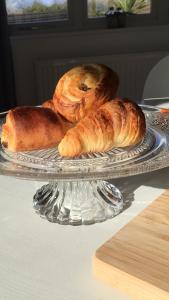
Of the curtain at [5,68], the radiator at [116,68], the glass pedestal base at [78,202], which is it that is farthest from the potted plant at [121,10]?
the glass pedestal base at [78,202]

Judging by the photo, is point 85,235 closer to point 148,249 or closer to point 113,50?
point 148,249

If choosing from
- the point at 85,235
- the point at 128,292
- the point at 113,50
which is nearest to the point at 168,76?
the point at 113,50

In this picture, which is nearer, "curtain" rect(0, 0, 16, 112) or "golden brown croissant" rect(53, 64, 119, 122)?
"golden brown croissant" rect(53, 64, 119, 122)

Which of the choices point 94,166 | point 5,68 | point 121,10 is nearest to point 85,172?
point 94,166

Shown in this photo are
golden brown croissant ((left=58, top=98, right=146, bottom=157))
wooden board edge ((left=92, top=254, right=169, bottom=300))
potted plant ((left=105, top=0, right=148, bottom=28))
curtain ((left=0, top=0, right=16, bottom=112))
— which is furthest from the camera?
potted plant ((left=105, top=0, right=148, bottom=28))

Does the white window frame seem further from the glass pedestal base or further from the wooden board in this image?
the wooden board

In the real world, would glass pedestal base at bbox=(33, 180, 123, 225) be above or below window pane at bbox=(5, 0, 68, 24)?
below

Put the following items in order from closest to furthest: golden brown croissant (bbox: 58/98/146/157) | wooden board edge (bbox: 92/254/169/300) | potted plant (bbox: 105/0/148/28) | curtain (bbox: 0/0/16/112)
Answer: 1. wooden board edge (bbox: 92/254/169/300)
2. golden brown croissant (bbox: 58/98/146/157)
3. curtain (bbox: 0/0/16/112)
4. potted plant (bbox: 105/0/148/28)

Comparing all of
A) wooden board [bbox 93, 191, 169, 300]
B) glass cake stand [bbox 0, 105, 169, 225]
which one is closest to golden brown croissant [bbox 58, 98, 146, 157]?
glass cake stand [bbox 0, 105, 169, 225]
